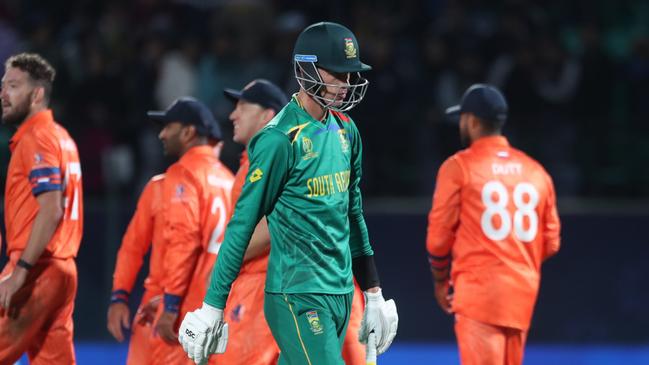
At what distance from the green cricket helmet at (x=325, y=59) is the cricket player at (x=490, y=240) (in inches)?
83.3

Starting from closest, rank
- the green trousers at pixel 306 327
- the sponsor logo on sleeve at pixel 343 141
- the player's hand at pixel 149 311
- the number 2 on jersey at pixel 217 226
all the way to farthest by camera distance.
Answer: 1. the green trousers at pixel 306 327
2. the sponsor logo on sleeve at pixel 343 141
3. the number 2 on jersey at pixel 217 226
4. the player's hand at pixel 149 311

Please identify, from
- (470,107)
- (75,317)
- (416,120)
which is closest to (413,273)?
(416,120)

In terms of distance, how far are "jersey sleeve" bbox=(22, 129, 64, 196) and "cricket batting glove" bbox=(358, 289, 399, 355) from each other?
6.46ft

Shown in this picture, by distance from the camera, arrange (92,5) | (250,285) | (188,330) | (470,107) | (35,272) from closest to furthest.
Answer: (188,330), (250,285), (35,272), (470,107), (92,5)

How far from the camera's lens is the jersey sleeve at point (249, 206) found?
4.60 m

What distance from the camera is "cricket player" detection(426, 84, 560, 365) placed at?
22.0 ft

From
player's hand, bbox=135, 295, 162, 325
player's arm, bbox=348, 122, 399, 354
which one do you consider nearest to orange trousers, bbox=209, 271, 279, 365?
player's arm, bbox=348, 122, 399, 354

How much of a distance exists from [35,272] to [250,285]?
4.21 feet

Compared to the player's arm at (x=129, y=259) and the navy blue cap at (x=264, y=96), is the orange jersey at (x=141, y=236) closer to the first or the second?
the player's arm at (x=129, y=259)

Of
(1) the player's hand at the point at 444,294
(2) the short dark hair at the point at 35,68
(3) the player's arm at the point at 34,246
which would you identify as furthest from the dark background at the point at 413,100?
(3) the player's arm at the point at 34,246

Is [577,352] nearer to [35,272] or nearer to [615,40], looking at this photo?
[615,40]

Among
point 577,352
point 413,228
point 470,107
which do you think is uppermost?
point 470,107

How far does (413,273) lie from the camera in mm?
10594

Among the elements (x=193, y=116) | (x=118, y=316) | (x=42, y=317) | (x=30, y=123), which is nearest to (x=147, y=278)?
(x=118, y=316)
